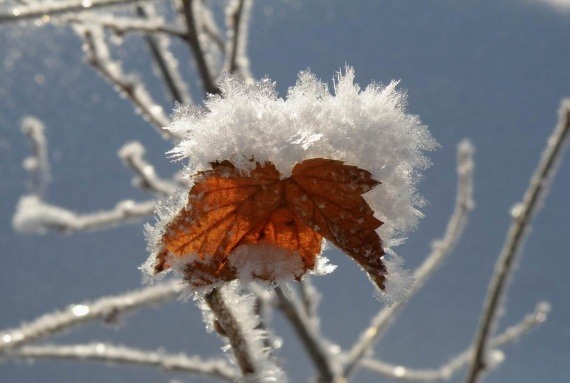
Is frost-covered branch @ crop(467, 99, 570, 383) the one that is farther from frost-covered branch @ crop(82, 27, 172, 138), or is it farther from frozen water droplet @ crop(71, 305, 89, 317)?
frost-covered branch @ crop(82, 27, 172, 138)

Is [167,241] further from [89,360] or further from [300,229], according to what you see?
[89,360]

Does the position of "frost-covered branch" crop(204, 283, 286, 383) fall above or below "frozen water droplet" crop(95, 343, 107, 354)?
below

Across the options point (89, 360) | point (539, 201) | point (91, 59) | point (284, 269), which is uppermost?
point (91, 59)

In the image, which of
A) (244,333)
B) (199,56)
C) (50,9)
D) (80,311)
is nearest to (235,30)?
(199,56)

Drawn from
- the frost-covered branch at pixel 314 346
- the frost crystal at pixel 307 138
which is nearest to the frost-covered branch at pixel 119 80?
the frost-covered branch at pixel 314 346

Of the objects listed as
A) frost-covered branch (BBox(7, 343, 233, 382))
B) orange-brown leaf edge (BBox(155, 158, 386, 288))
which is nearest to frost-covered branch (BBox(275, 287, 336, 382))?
frost-covered branch (BBox(7, 343, 233, 382))

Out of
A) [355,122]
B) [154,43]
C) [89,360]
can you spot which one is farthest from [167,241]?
[154,43]
